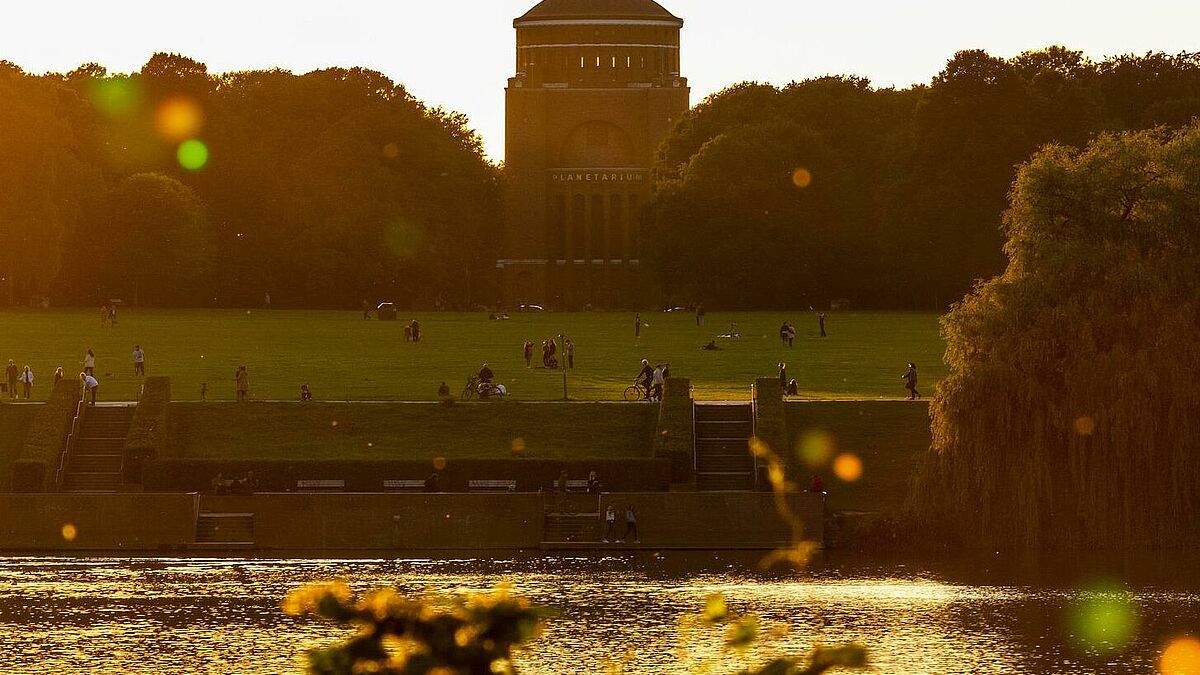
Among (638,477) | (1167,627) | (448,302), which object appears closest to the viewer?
(1167,627)

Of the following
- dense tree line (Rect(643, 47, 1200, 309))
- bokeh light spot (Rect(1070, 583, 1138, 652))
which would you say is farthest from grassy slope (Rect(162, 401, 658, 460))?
dense tree line (Rect(643, 47, 1200, 309))

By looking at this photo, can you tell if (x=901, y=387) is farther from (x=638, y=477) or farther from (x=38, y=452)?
(x=38, y=452)

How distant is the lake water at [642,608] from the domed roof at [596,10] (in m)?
103

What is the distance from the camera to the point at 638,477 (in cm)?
4678

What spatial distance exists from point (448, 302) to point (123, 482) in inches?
2940

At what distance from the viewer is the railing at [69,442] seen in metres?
48.1

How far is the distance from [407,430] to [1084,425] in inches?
668

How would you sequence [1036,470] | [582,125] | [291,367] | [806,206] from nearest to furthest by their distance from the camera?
[1036,470] → [291,367] → [806,206] → [582,125]

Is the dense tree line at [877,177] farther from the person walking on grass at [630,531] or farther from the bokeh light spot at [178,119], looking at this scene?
the person walking on grass at [630,531]

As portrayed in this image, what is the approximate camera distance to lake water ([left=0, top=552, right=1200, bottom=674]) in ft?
107

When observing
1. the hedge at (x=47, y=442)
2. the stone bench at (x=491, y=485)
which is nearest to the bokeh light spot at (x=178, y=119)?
the hedge at (x=47, y=442)

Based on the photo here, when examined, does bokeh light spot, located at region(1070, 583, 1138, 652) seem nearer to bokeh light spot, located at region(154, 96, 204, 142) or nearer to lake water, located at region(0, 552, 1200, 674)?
lake water, located at region(0, 552, 1200, 674)

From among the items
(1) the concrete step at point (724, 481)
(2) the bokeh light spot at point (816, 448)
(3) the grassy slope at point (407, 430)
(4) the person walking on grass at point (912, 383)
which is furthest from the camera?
(4) the person walking on grass at point (912, 383)

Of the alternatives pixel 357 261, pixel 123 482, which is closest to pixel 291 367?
pixel 123 482
